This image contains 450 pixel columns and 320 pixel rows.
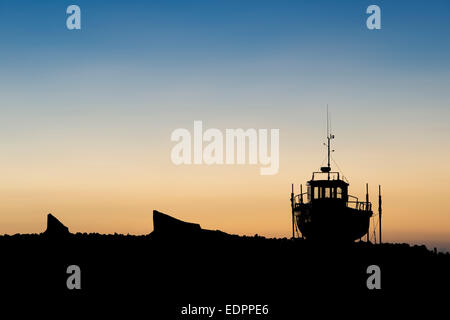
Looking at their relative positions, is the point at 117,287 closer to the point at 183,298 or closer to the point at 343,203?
the point at 183,298

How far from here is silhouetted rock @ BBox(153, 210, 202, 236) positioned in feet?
133

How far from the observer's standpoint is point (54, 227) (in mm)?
43031

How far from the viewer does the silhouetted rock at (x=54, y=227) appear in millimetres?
42844

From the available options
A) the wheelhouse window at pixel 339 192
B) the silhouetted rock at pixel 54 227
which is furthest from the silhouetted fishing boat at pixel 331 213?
the silhouetted rock at pixel 54 227

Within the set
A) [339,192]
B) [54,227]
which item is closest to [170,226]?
[54,227]

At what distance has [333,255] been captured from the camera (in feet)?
129

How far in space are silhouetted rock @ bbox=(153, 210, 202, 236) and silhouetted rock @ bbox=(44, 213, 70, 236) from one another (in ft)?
20.7

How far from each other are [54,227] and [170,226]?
312 inches

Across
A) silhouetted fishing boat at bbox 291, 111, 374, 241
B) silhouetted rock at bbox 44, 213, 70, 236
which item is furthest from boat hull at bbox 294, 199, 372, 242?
silhouetted rock at bbox 44, 213, 70, 236

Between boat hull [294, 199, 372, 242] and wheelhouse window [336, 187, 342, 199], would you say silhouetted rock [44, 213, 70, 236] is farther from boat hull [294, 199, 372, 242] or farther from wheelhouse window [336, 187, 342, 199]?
wheelhouse window [336, 187, 342, 199]

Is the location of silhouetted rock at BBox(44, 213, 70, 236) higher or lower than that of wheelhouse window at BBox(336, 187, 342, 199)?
lower

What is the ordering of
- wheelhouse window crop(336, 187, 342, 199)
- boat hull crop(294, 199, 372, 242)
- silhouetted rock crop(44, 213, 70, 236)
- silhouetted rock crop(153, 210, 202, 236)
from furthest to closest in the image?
1. wheelhouse window crop(336, 187, 342, 199)
2. boat hull crop(294, 199, 372, 242)
3. silhouetted rock crop(44, 213, 70, 236)
4. silhouetted rock crop(153, 210, 202, 236)
